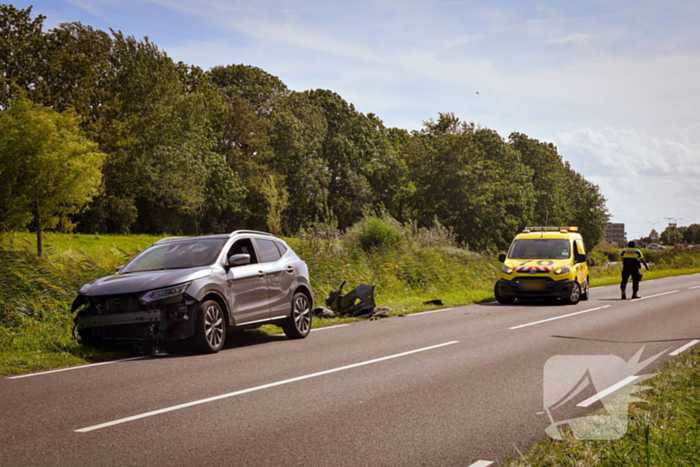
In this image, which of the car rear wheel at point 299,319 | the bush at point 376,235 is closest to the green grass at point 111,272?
the bush at point 376,235

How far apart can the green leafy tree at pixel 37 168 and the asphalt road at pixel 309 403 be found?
79.5 feet

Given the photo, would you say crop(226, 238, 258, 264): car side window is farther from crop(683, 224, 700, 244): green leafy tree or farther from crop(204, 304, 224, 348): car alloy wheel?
crop(683, 224, 700, 244): green leafy tree

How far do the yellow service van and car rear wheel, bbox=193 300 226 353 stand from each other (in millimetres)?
11047

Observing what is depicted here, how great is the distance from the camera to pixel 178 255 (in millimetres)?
10500

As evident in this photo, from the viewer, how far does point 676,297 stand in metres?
21.4

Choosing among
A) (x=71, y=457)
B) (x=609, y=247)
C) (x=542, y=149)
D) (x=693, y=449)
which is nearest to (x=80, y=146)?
(x=71, y=457)

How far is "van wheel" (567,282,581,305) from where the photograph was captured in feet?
60.7

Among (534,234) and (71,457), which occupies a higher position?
(534,234)

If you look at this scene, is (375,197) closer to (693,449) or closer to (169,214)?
(169,214)

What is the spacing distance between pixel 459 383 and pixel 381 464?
315 cm

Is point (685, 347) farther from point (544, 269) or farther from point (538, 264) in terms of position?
point (538, 264)

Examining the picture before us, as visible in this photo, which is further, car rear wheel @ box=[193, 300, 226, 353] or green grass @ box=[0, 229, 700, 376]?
green grass @ box=[0, 229, 700, 376]

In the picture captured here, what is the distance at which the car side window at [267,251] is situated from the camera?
11367 millimetres

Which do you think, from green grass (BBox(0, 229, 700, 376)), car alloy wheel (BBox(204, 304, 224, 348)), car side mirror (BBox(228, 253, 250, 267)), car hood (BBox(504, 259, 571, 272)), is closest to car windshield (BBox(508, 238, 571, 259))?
car hood (BBox(504, 259, 571, 272))
